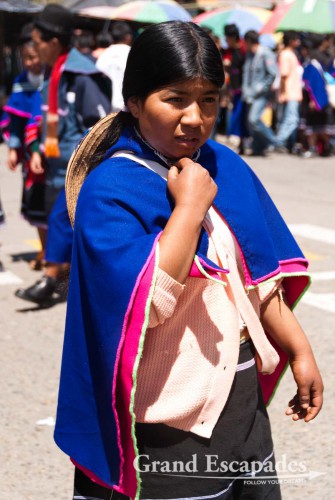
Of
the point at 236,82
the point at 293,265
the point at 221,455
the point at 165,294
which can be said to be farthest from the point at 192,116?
the point at 236,82

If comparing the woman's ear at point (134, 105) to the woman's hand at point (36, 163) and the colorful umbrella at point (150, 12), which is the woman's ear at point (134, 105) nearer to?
the woman's hand at point (36, 163)

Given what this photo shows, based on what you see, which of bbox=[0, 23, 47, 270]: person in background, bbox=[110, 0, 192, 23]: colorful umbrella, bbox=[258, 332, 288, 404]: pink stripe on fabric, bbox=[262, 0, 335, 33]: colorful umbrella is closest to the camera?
bbox=[258, 332, 288, 404]: pink stripe on fabric

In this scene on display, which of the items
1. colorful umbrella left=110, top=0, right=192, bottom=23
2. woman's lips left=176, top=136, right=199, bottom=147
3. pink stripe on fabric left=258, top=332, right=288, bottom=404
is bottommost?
colorful umbrella left=110, top=0, right=192, bottom=23

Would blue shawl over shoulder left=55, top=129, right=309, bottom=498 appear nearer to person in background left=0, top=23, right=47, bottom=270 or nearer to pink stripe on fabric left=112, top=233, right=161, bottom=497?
pink stripe on fabric left=112, top=233, right=161, bottom=497

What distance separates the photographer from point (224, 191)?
7.72 feet

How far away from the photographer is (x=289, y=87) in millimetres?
16344

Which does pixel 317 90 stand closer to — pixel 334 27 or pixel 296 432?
pixel 334 27

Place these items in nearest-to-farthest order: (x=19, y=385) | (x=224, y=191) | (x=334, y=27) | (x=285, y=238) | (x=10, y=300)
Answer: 1. (x=224, y=191)
2. (x=285, y=238)
3. (x=19, y=385)
4. (x=10, y=300)
5. (x=334, y=27)

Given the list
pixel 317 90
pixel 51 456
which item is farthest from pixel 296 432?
pixel 317 90

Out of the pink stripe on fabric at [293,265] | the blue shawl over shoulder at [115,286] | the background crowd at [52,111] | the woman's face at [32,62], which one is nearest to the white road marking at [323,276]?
the background crowd at [52,111]

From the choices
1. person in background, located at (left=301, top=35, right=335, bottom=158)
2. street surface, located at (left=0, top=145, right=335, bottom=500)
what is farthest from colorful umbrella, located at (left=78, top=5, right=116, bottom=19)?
street surface, located at (left=0, top=145, right=335, bottom=500)

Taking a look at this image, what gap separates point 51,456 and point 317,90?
12.9 m

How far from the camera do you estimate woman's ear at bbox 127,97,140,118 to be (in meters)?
2.31

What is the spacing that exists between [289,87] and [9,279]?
9.92 metres
